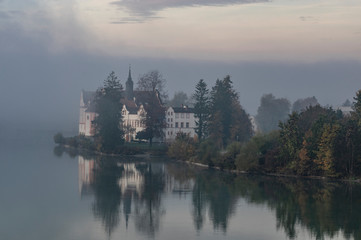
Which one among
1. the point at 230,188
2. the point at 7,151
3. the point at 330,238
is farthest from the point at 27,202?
the point at 7,151

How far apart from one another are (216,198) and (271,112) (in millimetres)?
96278

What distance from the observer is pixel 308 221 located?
1383 inches

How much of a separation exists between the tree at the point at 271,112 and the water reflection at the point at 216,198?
248 ft

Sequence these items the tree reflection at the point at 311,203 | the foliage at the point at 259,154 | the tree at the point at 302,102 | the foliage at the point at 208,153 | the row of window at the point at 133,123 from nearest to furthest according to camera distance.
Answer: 1. the tree reflection at the point at 311,203
2. the foliage at the point at 259,154
3. the foliage at the point at 208,153
4. the row of window at the point at 133,123
5. the tree at the point at 302,102

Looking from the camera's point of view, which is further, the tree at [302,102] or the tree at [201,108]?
the tree at [302,102]

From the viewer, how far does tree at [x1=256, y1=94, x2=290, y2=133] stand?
448 feet

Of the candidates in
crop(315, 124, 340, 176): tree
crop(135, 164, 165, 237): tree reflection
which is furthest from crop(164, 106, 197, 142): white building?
crop(315, 124, 340, 176): tree

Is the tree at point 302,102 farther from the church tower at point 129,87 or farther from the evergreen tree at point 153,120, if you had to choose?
the evergreen tree at point 153,120

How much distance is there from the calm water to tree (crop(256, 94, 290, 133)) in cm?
7559

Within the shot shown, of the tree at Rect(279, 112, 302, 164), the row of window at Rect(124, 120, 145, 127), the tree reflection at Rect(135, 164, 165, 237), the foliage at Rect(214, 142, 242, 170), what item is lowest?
the tree reflection at Rect(135, 164, 165, 237)

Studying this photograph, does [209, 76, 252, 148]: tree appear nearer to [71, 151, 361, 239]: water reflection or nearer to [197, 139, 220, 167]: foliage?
[197, 139, 220, 167]: foliage

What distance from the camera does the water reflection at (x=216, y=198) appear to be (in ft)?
111

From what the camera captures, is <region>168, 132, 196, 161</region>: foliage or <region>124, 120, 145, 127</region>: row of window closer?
<region>168, 132, 196, 161</region>: foliage

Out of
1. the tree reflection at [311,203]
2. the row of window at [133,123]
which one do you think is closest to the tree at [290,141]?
the tree reflection at [311,203]
